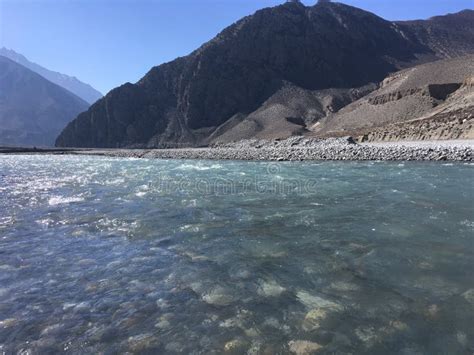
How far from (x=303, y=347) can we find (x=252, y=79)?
5892 inches

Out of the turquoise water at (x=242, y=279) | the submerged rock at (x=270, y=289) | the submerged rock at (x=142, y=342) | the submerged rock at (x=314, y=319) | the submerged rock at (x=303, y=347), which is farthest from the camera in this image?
the submerged rock at (x=270, y=289)

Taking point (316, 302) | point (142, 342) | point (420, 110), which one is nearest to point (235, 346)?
point (142, 342)

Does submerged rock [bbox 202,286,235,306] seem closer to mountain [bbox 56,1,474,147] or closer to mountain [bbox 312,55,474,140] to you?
mountain [bbox 312,55,474,140]

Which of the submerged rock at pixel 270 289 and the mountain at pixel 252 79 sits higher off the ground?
the mountain at pixel 252 79

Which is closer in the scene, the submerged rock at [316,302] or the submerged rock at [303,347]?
the submerged rock at [303,347]

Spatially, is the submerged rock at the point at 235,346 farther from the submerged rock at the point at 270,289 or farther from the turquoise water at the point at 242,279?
the submerged rock at the point at 270,289

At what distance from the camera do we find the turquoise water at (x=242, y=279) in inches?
215

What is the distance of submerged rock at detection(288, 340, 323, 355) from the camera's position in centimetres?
509

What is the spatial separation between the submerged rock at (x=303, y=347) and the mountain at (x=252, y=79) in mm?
119984

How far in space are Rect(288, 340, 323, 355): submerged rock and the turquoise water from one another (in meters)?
0.02

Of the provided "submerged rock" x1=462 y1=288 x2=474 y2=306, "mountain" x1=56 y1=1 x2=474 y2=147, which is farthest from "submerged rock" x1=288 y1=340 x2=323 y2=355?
"mountain" x1=56 y1=1 x2=474 y2=147

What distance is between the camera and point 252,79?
150 meters

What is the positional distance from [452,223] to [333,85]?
14160 centimetres

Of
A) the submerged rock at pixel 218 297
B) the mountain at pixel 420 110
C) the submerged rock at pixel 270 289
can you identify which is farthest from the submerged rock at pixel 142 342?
the mountain at pixel 420 110
